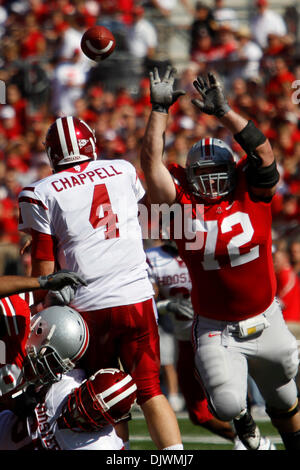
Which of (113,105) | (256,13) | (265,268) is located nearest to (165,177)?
(265,268)

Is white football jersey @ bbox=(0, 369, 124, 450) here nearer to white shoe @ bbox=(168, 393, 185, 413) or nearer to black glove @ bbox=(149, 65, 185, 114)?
black glove @ bbox=(149, 65, 185, 114)

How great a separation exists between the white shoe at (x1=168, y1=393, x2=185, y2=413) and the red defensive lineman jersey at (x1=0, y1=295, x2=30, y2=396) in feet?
13.3

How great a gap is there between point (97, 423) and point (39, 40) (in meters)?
9.78

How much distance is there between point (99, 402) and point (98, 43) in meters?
2.45

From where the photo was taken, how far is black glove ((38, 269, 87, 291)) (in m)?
3.78

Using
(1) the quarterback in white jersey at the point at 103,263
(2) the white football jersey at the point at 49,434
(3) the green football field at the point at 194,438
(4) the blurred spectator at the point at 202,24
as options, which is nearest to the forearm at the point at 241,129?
(1) the quarterback in white jersey at the point at 103,263

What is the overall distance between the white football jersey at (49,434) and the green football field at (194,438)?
2036 mm

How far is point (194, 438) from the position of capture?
635 cm

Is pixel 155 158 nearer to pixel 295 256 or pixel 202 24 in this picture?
pixel 295 256

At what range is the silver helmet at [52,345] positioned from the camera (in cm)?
377

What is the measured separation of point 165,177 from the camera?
455 cm

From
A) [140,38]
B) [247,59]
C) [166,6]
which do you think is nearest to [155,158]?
[247,59]

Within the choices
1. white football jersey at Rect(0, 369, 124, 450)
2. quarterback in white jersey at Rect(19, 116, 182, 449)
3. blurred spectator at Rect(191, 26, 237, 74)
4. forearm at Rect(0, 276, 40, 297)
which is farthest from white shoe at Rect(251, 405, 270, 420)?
blurred spectator at Rect(191, 26, 237, 74)
